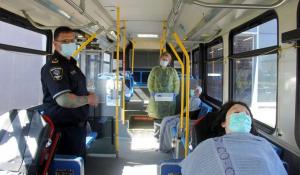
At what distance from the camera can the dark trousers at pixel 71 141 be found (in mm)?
2621

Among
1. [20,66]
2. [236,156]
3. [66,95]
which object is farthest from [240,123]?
[20,66]

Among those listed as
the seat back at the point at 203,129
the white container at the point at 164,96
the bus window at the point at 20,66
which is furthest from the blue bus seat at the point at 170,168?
the white container at the point at 164,96

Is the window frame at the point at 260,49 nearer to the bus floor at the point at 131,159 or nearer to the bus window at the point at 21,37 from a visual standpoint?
the bus floor at the point at 131,159

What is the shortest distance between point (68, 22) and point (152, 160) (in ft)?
7.74

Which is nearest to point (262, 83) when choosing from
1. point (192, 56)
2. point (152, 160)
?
point (152, 160)

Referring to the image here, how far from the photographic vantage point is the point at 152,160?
15.1ft

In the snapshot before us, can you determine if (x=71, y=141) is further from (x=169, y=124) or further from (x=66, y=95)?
(x=169, y=124)

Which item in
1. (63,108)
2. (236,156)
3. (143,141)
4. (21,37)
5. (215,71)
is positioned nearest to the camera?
(236,156)

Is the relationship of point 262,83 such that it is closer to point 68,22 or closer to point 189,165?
point 189,165

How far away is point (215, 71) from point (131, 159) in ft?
8.13

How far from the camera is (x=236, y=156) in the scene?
1.60m

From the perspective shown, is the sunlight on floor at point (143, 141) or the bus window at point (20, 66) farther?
the sunlight on floor at point (143, 141)

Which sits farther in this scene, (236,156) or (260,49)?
(260,49)

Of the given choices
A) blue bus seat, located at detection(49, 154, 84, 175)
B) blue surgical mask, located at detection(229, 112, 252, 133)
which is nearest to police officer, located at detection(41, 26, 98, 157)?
blue bus seat, located at detection(49, 154, 84, 175)
